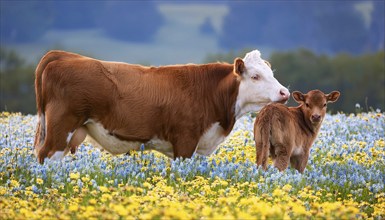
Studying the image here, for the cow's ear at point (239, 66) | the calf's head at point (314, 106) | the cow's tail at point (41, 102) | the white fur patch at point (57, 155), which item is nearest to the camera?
the white fur patch at point (57, 155)

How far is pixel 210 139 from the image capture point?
12641mm

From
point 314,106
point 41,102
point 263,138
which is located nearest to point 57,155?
point 41,102

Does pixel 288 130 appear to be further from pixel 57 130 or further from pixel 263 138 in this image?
pixel 57 130

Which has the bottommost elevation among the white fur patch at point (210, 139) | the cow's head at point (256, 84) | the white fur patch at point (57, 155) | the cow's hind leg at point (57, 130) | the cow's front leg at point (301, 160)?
the white fur patch at point (57, 155)

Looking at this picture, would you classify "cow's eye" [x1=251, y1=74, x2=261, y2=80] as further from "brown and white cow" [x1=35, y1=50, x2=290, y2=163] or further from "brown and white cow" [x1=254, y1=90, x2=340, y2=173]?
"brown and white cow" [x1=254, y1=90, x2=340, y2=173]

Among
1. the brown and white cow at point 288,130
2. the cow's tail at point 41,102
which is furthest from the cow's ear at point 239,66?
the cow's tail at point 41,102

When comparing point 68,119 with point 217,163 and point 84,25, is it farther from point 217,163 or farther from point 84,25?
point 84,25

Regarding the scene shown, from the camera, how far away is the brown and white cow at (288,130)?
12.2 metres

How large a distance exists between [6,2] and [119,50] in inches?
842

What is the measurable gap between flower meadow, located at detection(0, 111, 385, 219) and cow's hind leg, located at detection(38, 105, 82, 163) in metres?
0.24

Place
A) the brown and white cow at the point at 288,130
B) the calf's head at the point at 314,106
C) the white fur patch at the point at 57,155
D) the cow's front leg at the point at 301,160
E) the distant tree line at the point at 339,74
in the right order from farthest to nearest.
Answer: the distant tree line at the point at 339,74
the calf's head at the point at 314,106
the cow's front leg at the point at 301,160
the brown and white cow at the point at 288,130
the white fur patch at the point at 57,155

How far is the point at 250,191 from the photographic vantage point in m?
10.8

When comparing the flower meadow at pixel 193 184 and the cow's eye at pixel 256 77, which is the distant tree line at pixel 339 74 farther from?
the cow's eye at pixel 256 77

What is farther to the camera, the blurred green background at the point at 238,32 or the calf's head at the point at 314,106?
the blurred green background at the point at 238,32
